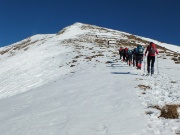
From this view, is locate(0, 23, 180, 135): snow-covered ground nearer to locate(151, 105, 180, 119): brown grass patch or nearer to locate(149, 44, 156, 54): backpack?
locate(151, 105, 180, 119): brown grass patch

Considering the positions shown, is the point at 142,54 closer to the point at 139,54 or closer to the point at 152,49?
the point at 139,54

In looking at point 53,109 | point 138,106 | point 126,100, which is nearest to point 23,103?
point 53,109

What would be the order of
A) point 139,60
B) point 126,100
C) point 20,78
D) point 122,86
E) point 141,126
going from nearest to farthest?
point 141,126
point 126,100
point 122,86
point 139,60
point 20,78

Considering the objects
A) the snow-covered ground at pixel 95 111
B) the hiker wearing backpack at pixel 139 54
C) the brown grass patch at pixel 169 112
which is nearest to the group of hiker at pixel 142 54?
the hiker wearing backpack at pixel 139 54

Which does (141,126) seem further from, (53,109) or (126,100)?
(53,109)

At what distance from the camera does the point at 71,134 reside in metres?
8.70

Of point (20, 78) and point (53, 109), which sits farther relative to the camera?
point (20, 78)

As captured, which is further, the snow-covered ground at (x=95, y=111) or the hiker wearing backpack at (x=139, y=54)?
the hiker wearing backpack at (x=139, y=54)

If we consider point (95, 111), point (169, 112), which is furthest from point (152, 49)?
point (169, 112)

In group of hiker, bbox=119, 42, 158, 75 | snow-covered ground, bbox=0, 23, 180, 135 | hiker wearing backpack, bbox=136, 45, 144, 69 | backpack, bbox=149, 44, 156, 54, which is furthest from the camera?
hiker wearing backpack, bbox=136, 45, 144, 69

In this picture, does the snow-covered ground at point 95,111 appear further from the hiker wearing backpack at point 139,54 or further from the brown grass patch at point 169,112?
the hiker wearing backpack at point 139,54

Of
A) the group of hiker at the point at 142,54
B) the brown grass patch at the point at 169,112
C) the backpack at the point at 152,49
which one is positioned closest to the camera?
the brown grass patch at the point at 169,112

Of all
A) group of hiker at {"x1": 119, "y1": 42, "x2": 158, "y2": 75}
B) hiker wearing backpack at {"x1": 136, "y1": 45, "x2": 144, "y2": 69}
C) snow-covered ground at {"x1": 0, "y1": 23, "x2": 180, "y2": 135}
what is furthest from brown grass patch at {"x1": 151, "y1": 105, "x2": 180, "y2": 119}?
hiker wearing backpack at {"x1": 136, "y1": 45, "x2": 144, "y2": 69}

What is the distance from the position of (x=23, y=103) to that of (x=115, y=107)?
21.0 ft
